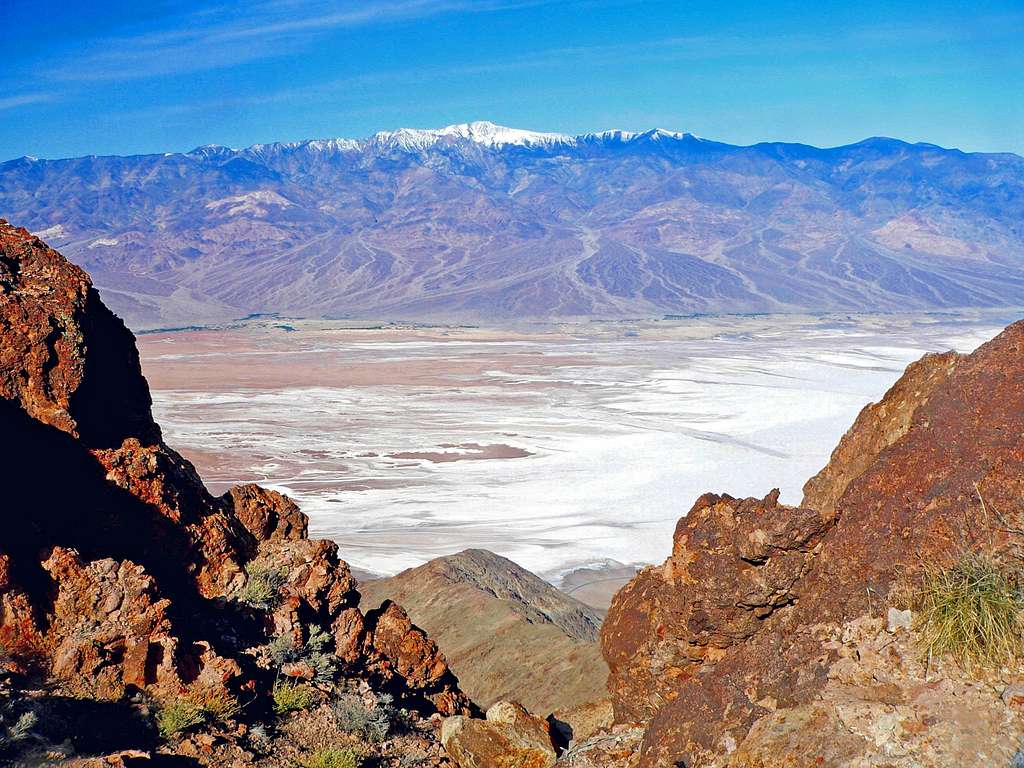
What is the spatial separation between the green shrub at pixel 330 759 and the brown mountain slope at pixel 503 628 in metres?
5.51

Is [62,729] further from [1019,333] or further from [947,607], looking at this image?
[1019,333]

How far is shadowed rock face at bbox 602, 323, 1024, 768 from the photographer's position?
5070mm

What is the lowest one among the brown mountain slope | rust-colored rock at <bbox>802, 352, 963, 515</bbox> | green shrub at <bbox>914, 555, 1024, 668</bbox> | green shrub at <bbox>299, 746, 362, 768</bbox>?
the brown mountain slope

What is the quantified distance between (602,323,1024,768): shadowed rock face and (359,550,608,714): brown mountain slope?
4.46 m

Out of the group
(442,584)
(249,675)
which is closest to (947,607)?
(249,675)

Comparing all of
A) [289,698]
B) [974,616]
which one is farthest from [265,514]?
[974,616]

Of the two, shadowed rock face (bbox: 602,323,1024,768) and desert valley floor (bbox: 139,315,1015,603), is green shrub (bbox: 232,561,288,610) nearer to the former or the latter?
shadowed rock face (bbox: 602,323,1024,768)

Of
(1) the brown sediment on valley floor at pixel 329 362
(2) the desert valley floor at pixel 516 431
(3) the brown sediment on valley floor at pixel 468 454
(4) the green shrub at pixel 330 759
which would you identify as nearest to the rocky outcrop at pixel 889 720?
(4) the green shrub at pixel 330 759

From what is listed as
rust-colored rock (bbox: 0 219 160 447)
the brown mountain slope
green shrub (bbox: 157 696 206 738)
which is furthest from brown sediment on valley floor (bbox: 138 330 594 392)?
green shrub (bbox: 157 696 206 738)

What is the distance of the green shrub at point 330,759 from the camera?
531cm

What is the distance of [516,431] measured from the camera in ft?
131

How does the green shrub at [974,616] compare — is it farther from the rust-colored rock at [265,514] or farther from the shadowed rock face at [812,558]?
the rust-colored rock at [265,514]

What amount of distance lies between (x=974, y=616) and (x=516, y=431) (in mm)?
35760

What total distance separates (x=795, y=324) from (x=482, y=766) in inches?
4139
